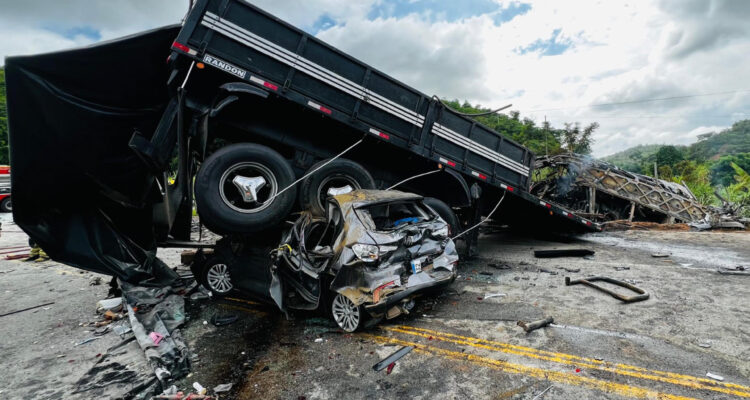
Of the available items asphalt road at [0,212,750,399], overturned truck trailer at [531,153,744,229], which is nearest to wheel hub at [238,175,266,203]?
asphalt road at [0,212,750,399]

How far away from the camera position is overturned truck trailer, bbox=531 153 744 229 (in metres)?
10.6

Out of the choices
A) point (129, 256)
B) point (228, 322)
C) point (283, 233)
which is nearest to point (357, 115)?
point (283, 233)

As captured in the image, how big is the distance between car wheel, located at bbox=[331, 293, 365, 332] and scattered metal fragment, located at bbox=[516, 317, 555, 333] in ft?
5.58

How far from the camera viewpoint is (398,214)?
5035mm

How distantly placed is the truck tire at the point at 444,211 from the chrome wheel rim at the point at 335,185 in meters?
1.55

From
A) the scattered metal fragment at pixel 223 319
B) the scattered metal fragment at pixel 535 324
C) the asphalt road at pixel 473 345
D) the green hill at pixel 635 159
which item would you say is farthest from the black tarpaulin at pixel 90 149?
the green hill at pixel 635 159

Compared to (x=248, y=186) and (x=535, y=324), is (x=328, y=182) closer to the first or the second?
(x=248, y=186)

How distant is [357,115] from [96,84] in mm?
3536

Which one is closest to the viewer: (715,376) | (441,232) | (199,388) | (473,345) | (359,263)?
(715,376)

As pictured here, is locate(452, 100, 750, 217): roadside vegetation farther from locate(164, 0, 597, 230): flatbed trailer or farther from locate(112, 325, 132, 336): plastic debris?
locate(112, 325, 132, 336): plastic debris

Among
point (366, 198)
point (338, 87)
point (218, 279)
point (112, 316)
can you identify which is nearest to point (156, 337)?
point (112, 316)

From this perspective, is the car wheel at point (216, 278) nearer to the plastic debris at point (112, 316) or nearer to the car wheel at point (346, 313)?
the plastic debris at point (112, 316)

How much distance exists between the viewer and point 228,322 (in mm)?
4316

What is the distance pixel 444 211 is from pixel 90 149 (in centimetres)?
567
